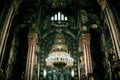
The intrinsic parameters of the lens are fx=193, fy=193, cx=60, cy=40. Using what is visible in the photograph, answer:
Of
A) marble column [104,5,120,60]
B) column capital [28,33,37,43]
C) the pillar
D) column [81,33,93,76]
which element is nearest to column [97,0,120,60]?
marble column [104,5,120,60]

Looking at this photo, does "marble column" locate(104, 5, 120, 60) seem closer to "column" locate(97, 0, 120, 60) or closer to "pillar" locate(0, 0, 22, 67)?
"column" locate(97, 0, 120, 60)

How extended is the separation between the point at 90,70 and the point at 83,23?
16.9 ft

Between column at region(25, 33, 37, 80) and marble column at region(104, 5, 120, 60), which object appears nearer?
marble column at region(104, 5, 120, 60)

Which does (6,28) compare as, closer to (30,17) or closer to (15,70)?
(15,70)

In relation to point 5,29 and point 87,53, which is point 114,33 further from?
point 5,29

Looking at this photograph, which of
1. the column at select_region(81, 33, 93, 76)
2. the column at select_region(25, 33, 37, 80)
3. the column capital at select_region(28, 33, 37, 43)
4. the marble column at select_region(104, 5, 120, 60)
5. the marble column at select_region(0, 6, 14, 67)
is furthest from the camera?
the column capital at select_region(28, 33, 37, 43)

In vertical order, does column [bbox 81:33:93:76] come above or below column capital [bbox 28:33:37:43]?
below

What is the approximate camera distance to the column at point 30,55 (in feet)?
49.9

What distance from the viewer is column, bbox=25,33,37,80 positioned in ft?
49.9

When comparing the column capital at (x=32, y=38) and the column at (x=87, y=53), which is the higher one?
the column capital at (x=32, y=38)

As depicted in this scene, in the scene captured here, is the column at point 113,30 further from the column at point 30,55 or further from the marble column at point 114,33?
the column at point 30,55

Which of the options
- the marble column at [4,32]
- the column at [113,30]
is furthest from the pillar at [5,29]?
the column at [113,30]

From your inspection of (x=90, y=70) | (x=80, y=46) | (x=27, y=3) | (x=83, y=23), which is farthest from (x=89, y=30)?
(x=27, y=3)

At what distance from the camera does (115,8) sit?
15250 millimetres
